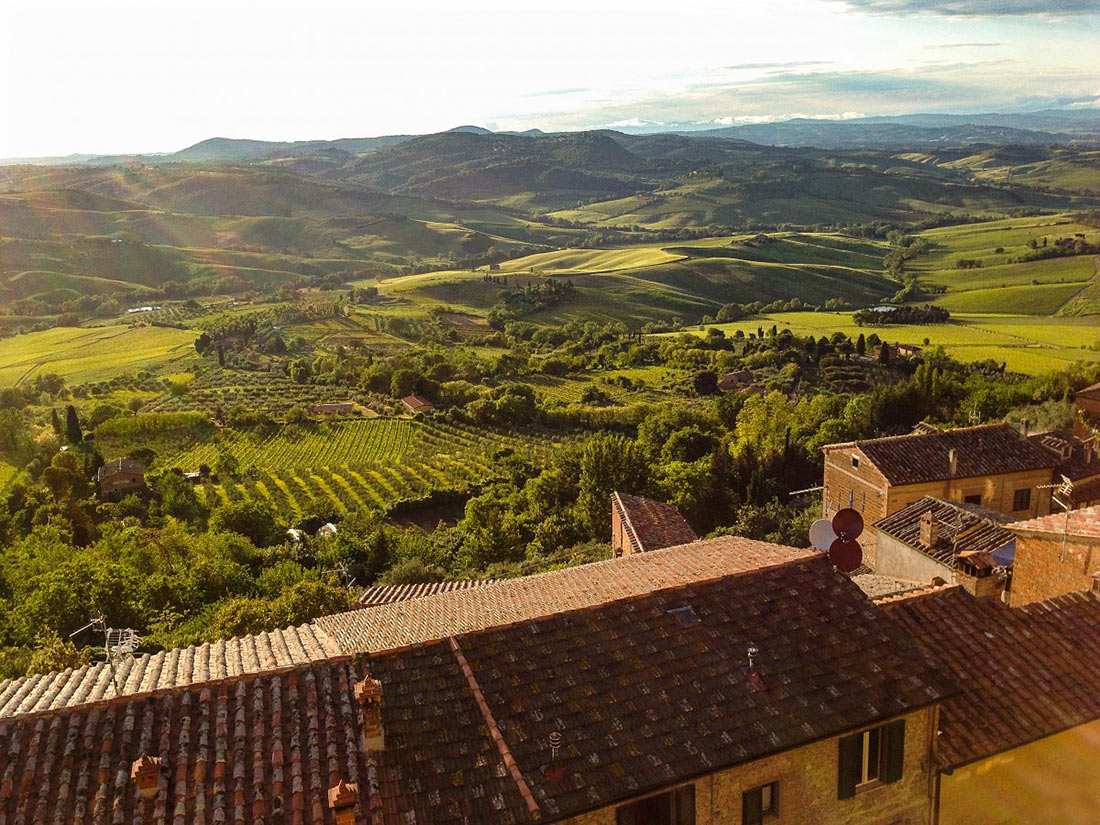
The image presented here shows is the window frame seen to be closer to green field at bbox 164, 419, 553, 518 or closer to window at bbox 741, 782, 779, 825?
window at bbox 741, 782, 779, 825

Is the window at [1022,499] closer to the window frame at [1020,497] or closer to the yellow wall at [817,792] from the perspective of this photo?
the window frame at [1020,497]

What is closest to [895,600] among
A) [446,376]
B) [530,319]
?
[446,376]

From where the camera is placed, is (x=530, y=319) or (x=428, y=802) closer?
(x=428, y=802)

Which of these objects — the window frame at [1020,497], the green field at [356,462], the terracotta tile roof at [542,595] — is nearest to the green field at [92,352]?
the green field at [356,462]

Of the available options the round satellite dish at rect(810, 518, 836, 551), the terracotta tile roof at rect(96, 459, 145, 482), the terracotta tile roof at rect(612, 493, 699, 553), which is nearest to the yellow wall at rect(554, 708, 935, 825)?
the round satellite dish at rect(810, 518, 836, 551)

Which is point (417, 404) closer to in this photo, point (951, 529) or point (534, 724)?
point (951, 529)

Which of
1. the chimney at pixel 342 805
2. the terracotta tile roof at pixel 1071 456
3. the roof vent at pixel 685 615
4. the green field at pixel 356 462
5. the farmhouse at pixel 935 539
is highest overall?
the chimney at pixel 342 805

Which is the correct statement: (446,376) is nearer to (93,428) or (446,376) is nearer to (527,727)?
(93,428)
